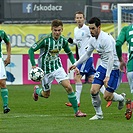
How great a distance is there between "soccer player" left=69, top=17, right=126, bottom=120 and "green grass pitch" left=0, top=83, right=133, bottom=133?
439 mm

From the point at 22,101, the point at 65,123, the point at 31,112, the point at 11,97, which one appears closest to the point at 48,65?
the point at 31,112

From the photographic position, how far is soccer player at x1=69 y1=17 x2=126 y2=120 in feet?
44.7

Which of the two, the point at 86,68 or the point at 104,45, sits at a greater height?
the point at 104,45

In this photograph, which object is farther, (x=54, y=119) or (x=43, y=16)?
(x=43, y=16)

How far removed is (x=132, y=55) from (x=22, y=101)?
20.9 ft

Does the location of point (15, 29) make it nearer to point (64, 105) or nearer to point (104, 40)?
point (64, 105)

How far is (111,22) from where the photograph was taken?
2850 centimetres

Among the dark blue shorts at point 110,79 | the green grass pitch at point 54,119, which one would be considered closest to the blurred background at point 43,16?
the green grass pitch at point 54,119

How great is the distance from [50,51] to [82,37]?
3.41m

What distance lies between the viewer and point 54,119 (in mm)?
13734

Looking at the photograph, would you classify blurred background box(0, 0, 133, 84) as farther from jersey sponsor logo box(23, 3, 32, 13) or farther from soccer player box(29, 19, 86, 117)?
soccer player box(29, 19, 86, 117)

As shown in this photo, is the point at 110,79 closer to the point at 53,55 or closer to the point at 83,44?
the point at 53,55

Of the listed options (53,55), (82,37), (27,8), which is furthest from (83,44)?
(27,8)

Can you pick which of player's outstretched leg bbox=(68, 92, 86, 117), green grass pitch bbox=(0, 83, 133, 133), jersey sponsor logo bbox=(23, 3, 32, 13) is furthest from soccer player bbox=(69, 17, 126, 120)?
jersey sponsor logo bbox=(23, 3, 32, 13)
